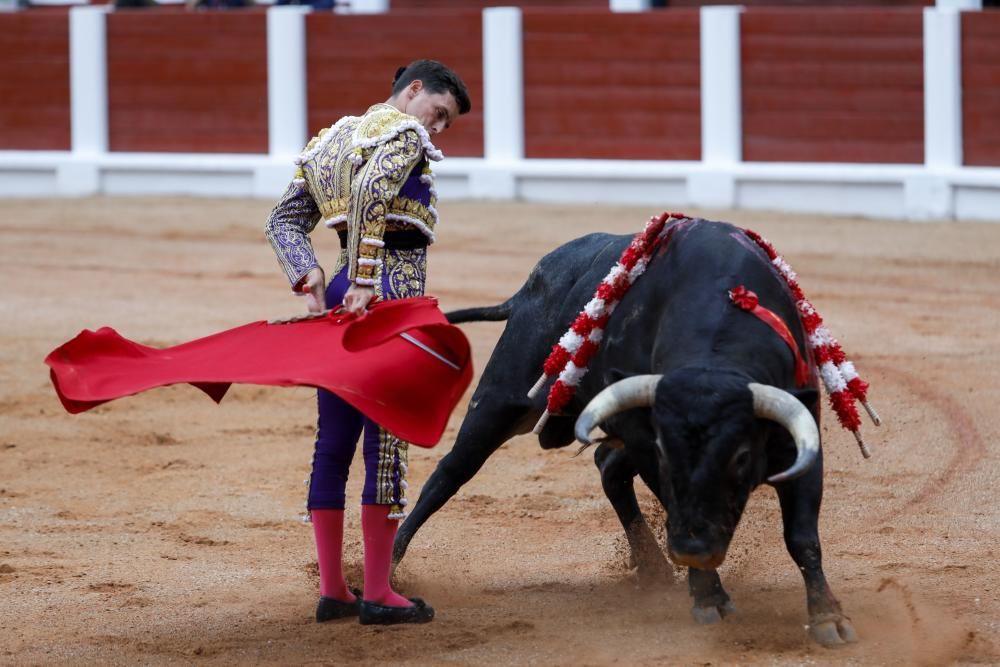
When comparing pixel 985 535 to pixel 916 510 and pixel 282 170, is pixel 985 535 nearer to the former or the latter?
pixel 916 510

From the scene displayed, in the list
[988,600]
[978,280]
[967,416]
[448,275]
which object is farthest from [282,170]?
[988,600]

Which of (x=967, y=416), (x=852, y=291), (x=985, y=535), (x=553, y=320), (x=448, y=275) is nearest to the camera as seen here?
(x=553, y=320)

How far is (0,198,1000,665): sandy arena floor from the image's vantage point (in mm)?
2881

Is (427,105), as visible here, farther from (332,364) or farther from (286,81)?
(286,81)

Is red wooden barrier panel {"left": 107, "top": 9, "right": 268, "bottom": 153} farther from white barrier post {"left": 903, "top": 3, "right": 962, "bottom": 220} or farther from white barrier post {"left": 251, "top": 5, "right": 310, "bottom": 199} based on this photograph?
white barrier post {"left": 903, "top": 3, "right": 962, "bottom": 220}

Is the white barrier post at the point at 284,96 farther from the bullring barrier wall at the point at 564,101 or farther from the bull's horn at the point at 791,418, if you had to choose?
the bull's horn at the point at 791,418

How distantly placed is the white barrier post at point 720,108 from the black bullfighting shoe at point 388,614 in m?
6.90

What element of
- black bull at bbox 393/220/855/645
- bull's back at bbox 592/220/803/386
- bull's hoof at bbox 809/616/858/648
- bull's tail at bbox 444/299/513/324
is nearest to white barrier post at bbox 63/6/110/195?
bull's tail at bbox 444/299/513/324

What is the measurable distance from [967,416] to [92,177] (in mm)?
7769

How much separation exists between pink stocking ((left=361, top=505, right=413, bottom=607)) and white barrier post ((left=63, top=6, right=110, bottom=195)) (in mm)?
8658

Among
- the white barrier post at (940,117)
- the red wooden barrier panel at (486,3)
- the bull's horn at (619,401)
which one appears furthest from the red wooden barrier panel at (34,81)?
the bull's horn at (619,401)

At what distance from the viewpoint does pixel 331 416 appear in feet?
9.78

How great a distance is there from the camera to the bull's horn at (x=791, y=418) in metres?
2.55

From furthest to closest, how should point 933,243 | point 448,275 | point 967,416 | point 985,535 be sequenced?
point 933,243, point 448,275, point 967,416, point 985,535
